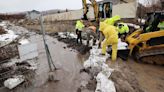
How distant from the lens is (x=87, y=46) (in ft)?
41.9

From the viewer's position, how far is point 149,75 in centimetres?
873

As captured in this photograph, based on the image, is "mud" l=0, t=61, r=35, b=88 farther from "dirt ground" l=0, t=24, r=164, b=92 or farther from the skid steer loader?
the skid steer loader

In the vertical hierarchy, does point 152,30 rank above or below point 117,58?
above

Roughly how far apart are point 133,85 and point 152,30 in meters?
3.54

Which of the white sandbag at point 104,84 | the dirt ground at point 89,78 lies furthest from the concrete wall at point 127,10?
the white sandbag at point 104,84

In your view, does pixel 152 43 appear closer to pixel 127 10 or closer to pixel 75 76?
pixel 75 76

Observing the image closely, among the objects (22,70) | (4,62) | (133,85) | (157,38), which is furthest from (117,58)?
(4,62)

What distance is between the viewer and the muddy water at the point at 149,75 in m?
7.59

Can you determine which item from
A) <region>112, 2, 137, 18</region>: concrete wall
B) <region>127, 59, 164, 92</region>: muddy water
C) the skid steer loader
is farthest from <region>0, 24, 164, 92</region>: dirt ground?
<region>112, 2, 137, 18</region>: concrete wall

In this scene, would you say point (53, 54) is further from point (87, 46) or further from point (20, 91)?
point (20, 91)

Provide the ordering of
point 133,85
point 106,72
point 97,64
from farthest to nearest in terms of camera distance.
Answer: point 97,64 < point 106,72 < point 133,85

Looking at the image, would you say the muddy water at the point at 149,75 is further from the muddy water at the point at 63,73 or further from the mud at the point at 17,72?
the mud at the point at 17,72

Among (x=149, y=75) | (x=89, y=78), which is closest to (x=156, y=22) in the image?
(x=149, y=75)

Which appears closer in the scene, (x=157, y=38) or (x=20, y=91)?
(x=20, y=91)
